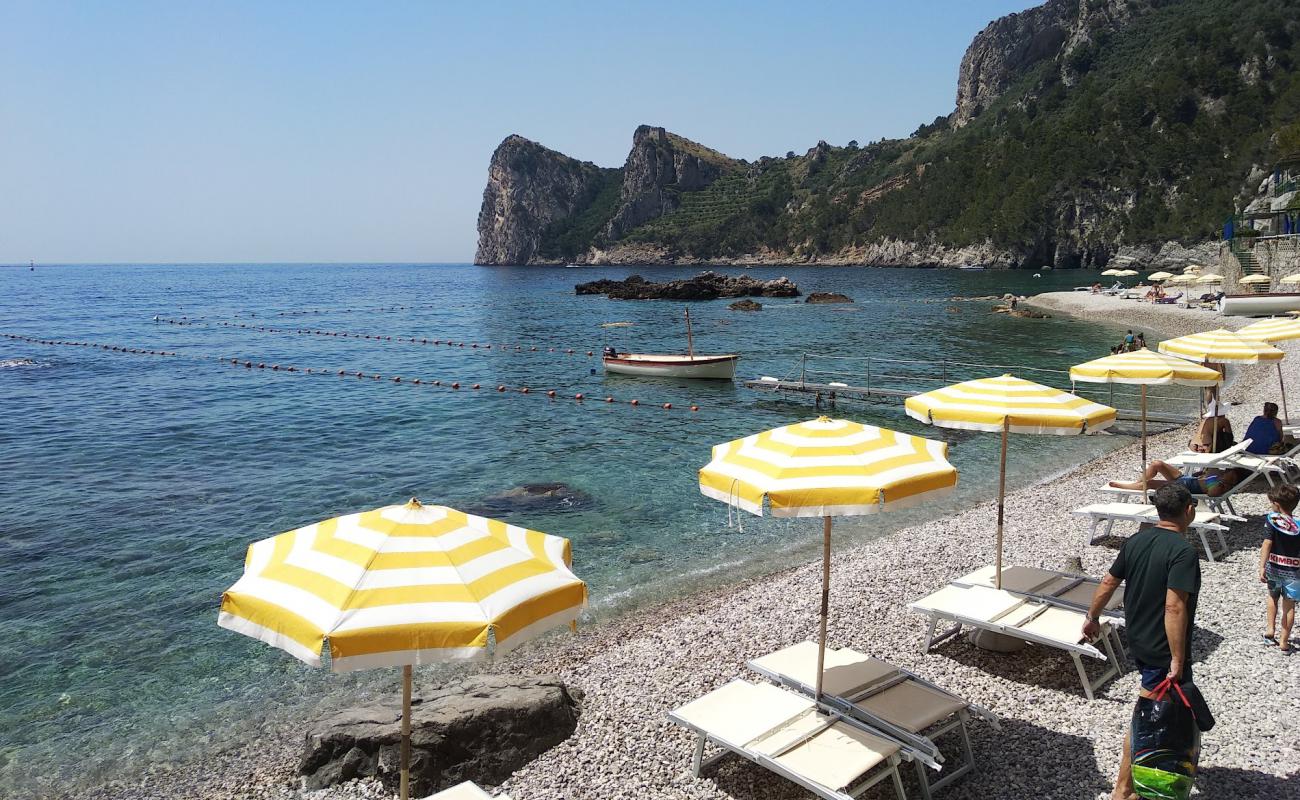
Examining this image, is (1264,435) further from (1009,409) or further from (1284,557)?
(1009,409)

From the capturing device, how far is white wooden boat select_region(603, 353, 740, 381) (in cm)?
3519

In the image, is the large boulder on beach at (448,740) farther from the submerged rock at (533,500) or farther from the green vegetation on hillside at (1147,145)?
the green vegetation on hillside at (1147,145)

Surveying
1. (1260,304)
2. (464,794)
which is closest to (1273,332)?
(464,794)

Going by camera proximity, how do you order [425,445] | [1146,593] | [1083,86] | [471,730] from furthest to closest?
[1083,86] → [425,445] → [471,730] → [1146,593]

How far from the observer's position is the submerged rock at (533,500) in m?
17.4

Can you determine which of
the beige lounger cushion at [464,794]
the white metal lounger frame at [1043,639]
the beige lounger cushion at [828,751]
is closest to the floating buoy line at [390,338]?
the white metal lounger frame at [1043,639]

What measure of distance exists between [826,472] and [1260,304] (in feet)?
154

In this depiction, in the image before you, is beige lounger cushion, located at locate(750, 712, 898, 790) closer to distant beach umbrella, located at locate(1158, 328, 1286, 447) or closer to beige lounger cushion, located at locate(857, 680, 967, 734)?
beige lounger cushion, located at locate(857, 680, 967, 734)

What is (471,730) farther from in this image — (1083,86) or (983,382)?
(1083,86)

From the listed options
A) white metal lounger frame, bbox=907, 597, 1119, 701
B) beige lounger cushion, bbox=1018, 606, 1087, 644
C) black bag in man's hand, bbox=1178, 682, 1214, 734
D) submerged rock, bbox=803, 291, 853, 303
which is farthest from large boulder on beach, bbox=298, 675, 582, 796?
submerged rock, bbox=803, 291, 853, 303

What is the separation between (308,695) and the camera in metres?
9.73

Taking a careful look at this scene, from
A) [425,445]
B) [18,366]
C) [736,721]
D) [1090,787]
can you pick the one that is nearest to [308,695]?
[736,721]

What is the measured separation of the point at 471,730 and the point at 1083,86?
7767 inches

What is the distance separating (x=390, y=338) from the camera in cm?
6112
